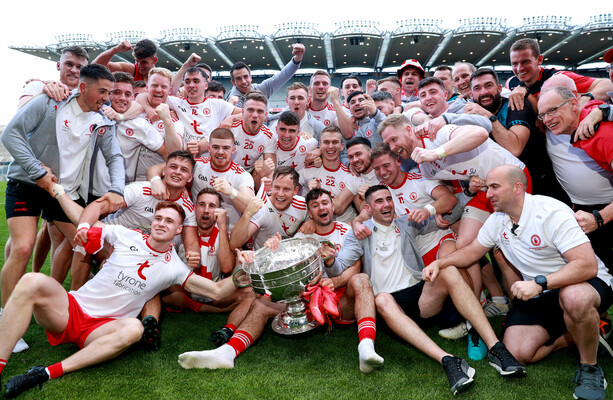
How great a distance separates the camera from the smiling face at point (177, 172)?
409 cm

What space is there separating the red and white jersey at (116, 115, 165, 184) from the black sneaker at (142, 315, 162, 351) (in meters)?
2.00

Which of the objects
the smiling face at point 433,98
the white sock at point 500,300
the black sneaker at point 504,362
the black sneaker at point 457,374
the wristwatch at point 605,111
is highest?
the smiling face at point 433,98

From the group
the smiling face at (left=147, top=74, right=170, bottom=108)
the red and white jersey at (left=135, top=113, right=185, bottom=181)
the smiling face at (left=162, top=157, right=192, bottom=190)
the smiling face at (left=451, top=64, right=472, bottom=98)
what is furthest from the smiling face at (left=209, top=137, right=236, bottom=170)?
the smiling face at (left=451, top=64, right=472, bottom=98)

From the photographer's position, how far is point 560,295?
2.80 metres

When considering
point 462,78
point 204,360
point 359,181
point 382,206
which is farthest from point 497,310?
point 462,78

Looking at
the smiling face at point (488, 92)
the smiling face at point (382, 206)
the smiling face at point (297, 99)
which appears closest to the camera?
the smiling face at point (382, 206)

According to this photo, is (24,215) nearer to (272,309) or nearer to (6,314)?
(6,314)

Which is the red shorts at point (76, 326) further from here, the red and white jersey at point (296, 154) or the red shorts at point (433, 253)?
the red shorts at point (433, 253)

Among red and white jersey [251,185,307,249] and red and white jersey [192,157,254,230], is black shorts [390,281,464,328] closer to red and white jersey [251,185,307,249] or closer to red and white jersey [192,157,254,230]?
red and white jersey [251,185,307,249]

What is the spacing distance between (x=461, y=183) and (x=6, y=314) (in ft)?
13.3

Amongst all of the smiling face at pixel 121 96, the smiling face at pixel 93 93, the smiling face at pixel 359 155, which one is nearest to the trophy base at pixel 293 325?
the smiling face at pixel 359 155

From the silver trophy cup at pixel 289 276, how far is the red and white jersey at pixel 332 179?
5.13 feet

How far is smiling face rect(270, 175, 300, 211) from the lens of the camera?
423 centimetres

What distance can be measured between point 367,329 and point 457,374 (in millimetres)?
708
